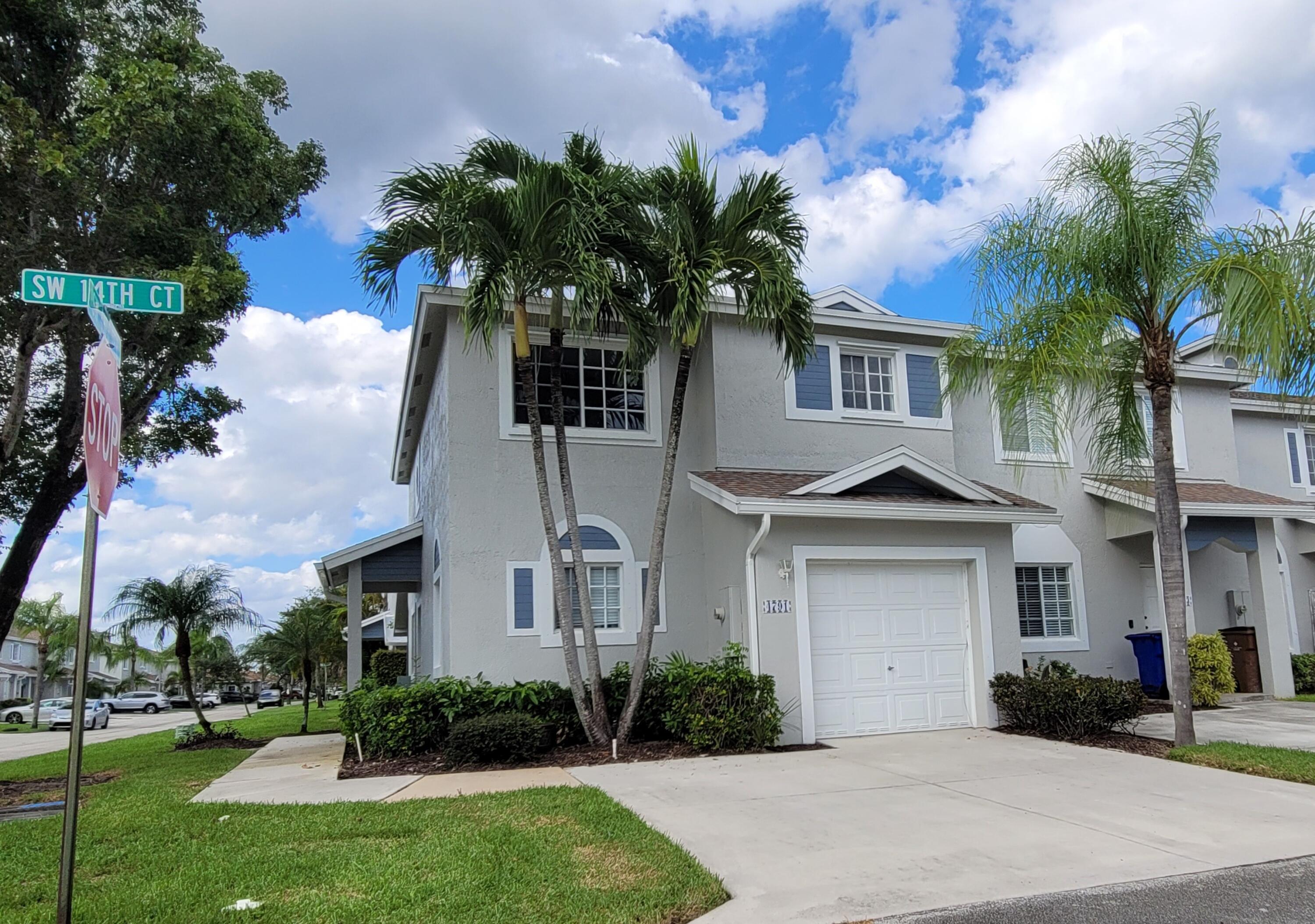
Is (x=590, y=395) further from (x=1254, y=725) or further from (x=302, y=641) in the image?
(x=302, y=641)

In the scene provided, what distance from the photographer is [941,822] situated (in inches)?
287

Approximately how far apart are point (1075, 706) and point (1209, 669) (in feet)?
17.2

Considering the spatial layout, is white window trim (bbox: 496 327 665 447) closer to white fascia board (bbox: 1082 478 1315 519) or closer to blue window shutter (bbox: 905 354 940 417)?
blue window shutter (bbox: 905 354 940 417)

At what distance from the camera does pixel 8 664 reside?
60.8 metres

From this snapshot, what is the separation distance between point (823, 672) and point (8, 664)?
6722cm

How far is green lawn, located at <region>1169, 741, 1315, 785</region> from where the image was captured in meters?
8.77

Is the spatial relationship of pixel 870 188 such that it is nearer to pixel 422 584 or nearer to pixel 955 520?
pixel 955 520

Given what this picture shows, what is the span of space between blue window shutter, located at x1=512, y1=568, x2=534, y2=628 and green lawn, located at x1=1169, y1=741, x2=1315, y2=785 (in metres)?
7.85

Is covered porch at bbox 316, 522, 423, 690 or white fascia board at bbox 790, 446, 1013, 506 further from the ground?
white fascia board at bbox 790, 446, 1013, 506

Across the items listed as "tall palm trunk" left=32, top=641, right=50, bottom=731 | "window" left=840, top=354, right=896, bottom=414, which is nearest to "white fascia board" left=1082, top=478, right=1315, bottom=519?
"window" left=840, top=354, right=896, bottom=414

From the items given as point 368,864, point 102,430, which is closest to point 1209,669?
point 368,864

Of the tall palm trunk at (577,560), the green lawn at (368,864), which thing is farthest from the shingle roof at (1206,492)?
the green lawn at (368,864)

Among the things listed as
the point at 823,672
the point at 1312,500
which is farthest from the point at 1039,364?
the point at 1312,500

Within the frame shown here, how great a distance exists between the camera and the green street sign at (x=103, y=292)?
15.5ft
